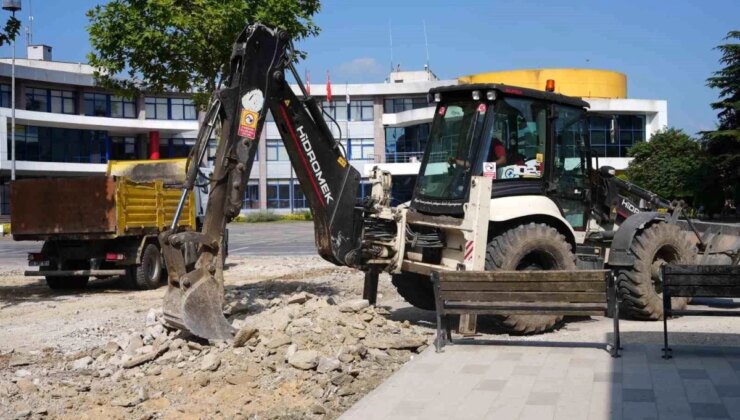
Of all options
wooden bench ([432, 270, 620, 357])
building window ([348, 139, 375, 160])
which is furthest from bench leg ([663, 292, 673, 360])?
building window ([348, 139, 375, 160])

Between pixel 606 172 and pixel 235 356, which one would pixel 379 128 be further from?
pixel 235 356

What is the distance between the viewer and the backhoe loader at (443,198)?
948 cm


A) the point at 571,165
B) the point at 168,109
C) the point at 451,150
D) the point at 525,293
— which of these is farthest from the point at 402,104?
the point at 525,293

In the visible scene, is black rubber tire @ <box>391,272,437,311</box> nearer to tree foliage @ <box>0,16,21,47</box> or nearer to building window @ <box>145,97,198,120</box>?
tree foliage @ <box>0,16,21,47</box>

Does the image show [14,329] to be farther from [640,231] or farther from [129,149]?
[129,149]

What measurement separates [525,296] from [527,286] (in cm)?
11

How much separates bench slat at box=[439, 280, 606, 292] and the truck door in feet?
7.69

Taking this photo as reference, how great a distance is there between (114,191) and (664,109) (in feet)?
179

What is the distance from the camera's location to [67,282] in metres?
16.9

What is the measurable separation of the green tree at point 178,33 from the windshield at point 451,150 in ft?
15.1

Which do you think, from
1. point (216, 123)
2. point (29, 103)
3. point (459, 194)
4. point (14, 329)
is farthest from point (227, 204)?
point (29, 103)

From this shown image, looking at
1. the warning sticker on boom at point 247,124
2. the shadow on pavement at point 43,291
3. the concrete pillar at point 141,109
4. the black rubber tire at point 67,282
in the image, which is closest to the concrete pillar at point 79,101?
the concrete pillar at point 141,109

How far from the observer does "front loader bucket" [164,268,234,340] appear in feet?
29.2

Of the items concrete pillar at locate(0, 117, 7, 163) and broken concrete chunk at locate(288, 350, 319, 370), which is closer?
broken concrete chunk at locate(288, 350, 319, 370)
